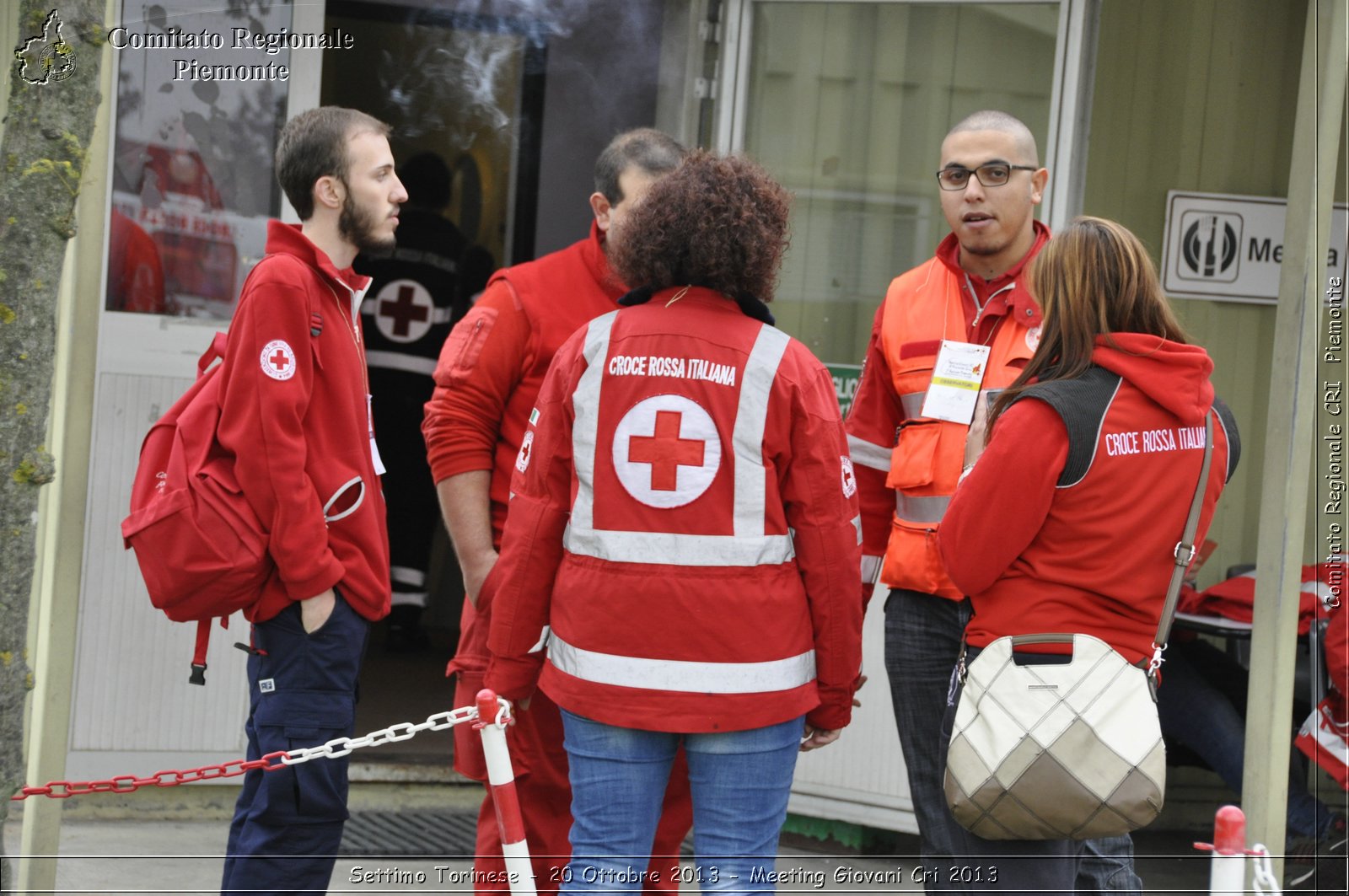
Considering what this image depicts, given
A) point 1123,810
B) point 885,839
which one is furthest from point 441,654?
point 1123,810

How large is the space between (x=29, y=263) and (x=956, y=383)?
2.05m

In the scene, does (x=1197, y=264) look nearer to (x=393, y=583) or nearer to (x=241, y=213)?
(x=241, y=213)

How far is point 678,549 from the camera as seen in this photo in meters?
2.72

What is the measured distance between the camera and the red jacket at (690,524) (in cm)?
271

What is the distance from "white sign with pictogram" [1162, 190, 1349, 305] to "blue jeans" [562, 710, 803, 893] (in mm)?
3352

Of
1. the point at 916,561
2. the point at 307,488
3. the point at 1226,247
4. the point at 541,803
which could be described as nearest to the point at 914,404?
the point at 916,561

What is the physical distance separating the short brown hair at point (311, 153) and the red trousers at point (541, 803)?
123 cm

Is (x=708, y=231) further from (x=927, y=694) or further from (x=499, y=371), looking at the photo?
(x=927, y=694)

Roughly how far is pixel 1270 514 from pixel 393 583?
462cm

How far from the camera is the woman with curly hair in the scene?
2713 millimetres

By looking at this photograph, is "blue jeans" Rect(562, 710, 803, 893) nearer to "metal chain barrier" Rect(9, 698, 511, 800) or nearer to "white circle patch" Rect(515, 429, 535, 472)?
"metal chain barrier" Rect(9, 698, 511, 800)

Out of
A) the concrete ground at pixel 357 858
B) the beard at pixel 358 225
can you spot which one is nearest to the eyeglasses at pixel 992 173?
the beard at pixel 358 225

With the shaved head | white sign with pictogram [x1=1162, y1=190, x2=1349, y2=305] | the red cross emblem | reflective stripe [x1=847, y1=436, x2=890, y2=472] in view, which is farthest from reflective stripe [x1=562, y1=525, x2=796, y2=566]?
white sign with pictogram [x1=1162, y1=190, x2=1349, y2=305]

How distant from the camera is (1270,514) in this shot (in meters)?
3.49
